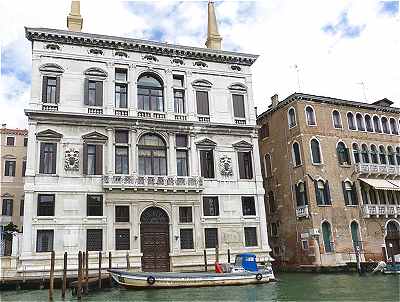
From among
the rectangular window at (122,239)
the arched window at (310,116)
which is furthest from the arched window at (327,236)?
the rectangular window at (122,239)

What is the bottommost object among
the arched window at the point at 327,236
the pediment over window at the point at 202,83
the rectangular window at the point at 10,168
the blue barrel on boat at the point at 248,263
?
the blue barrel on boat at the point at 248,263

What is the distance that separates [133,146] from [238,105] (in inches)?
276

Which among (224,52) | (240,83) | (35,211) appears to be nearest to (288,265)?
(240,83)

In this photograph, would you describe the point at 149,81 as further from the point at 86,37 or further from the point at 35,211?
the point at 35,211

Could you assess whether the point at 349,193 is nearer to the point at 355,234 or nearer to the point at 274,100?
the point at 355,234

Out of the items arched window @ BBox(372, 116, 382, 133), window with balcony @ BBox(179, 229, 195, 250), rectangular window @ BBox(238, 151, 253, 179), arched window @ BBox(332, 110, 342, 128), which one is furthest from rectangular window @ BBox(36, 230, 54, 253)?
arched window @ BBox(372, 116, 382, 133)

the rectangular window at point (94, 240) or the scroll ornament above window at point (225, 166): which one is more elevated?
the scroll ornament above window at point (225, 166)

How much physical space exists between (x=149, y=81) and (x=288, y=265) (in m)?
14.2

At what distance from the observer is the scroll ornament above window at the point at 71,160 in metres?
21.1

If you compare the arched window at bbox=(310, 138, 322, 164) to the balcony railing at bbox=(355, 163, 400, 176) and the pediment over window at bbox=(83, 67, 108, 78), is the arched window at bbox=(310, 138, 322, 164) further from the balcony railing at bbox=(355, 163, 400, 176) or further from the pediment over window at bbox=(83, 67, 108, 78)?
the pediment over window at bbox=(83, 67, 108, 78)

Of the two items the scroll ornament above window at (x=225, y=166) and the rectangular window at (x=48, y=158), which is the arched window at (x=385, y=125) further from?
the rectangular window at (x=48, y=158)

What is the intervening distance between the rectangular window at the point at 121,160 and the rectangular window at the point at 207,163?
415 centimetres

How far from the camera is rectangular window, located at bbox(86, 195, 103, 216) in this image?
20875 millimetres

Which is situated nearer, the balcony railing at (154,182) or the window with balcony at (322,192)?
the balcony railing at (154,182)
